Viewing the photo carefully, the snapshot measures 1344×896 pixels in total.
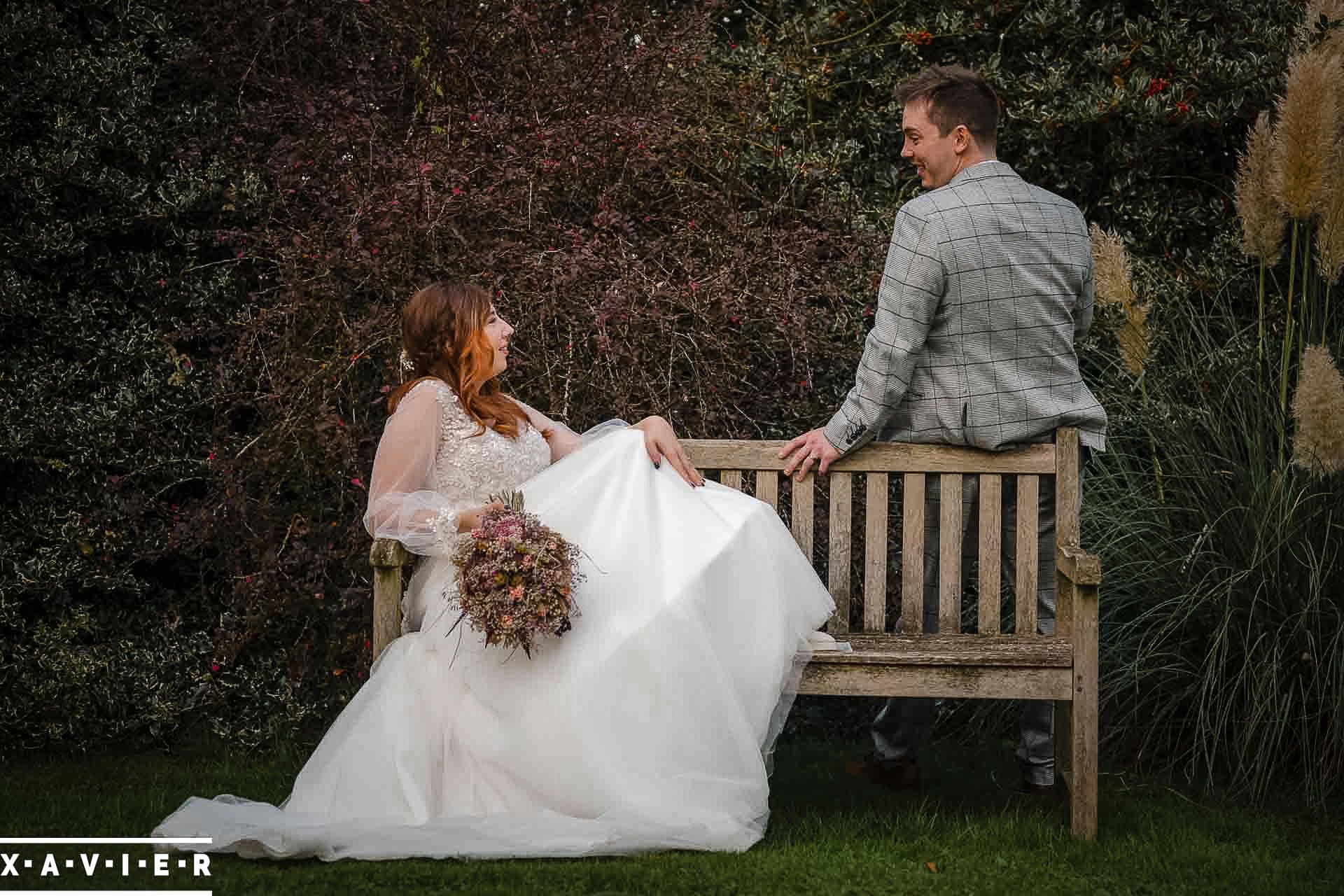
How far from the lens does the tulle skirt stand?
373cm

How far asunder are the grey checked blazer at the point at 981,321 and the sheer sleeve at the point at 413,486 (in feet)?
4.05

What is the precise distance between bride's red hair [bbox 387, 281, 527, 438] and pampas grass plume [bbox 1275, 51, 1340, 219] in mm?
2780

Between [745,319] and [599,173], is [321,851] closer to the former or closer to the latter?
[745,319]

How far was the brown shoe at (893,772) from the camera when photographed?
477 centimetres

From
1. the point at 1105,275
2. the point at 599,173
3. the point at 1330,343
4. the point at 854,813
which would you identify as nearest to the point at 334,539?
the point at 599,173

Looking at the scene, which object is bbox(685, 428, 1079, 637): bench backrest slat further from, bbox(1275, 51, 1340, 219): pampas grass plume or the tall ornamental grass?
bbox(1275, 51, 1340, 219): pampas grass plume

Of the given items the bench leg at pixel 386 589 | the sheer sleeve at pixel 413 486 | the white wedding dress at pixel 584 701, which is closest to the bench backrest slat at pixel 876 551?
the white wedding dress at pixel 584 701

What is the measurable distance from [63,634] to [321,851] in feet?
7.35

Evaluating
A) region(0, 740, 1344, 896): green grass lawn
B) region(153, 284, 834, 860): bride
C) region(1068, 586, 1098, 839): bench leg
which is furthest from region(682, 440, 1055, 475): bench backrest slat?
region(0, 740, 1344, 896): green grass lawn

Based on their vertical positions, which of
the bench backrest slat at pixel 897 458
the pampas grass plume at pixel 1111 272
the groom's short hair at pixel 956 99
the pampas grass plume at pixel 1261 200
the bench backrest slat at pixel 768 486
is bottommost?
the bench backrest slat at pixel 768 486

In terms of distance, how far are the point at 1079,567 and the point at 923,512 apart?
2.19ft

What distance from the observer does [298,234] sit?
528cm

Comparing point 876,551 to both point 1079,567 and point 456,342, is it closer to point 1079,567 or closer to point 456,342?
point 1079,567

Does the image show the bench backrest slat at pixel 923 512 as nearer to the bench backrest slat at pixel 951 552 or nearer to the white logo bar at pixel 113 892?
the bench backrest slat at pixel 951 552
